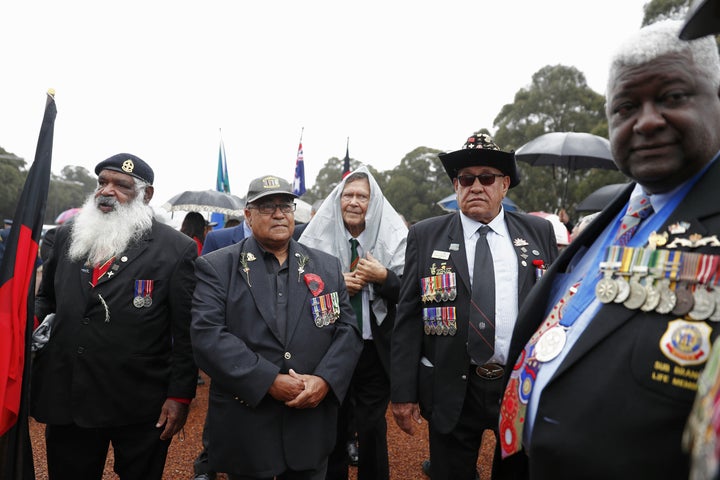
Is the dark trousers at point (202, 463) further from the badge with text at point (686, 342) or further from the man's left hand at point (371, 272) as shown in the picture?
the badge with text at point (686, 342)

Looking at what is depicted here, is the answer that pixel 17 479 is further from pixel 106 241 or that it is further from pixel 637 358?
pixel 637 358

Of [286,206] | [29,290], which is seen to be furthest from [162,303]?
[286,206]

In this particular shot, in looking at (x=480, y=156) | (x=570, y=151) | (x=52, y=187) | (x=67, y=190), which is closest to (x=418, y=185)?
(x=570, y=151)

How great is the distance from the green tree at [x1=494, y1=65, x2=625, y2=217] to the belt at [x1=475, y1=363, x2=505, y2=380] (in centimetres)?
1929

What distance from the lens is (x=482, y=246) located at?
2650 millimetres

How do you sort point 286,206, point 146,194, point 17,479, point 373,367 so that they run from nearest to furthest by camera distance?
point 17,479, point 286,206, point 146,194, point 373,367

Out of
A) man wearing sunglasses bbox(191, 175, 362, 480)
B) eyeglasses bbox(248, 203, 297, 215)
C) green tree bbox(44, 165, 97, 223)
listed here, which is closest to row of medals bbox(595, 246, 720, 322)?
man wearing sunglasses bbox(191, 175, 362, 480)

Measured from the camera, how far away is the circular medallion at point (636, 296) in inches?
46.3

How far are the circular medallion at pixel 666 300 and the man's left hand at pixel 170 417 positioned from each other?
2.54 m

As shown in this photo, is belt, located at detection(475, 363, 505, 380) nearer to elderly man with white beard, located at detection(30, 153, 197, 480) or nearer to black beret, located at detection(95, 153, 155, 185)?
elderly man with white beard, located at detection(30, 153, 197, 480)

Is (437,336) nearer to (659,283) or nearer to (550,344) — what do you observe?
(550,344)

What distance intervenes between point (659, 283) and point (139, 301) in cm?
258

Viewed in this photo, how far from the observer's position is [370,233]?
3662 millimetres

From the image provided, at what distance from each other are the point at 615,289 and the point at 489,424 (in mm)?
1525
